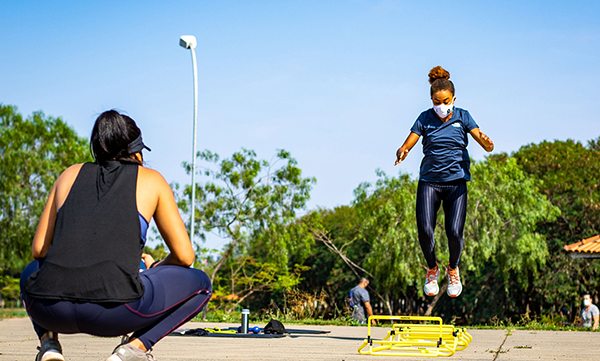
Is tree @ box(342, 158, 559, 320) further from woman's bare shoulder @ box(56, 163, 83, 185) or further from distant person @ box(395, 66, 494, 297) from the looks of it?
woman's bare shoulder @ box(56, 163, 83, 185)

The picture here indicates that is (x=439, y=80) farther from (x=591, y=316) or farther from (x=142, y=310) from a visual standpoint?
(x=591, y=316)

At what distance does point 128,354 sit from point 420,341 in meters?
2.89

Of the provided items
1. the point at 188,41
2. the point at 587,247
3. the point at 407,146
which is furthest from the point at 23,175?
the point at 407,146

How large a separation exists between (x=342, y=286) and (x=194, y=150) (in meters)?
16.4

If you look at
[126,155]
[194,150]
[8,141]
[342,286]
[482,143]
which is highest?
[8,141]

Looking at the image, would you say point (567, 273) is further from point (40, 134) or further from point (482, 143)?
point (40, 134)

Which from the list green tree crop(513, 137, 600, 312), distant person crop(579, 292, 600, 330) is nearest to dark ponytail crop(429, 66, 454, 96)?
distant person crop(579, 292, 600, 330)

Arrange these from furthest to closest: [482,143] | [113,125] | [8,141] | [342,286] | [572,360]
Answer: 1. [342,286]
2. [8,141]
3. [482,143]
4. [572,360]
5. [113,125]

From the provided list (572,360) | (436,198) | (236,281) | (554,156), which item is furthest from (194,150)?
(554,156)

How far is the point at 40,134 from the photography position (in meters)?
32.3

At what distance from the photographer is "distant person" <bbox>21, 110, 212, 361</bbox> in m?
2.50

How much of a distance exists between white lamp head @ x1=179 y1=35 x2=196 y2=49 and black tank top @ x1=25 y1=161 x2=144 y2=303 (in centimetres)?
1825

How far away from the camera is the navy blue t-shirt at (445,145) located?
548cm

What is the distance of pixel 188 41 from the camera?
20156mm
